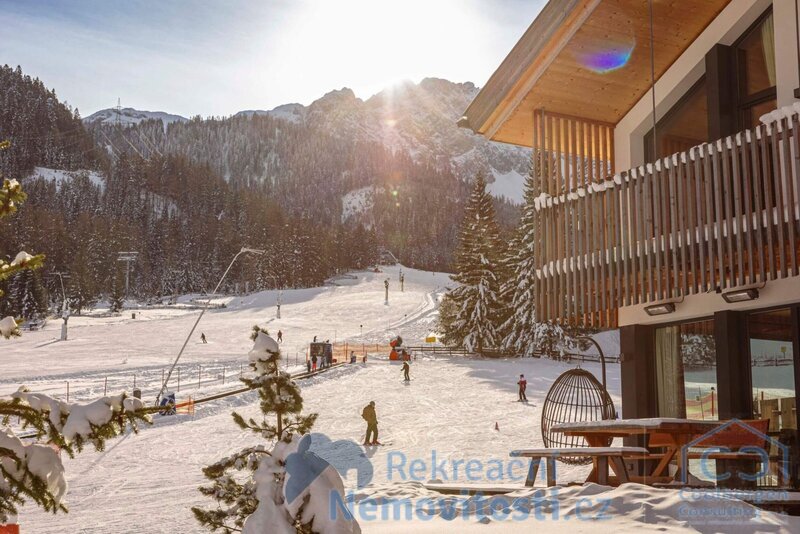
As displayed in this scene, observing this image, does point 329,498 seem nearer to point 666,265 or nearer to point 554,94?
point 666,265

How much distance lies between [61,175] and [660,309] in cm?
19953

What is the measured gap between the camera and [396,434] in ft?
73.7

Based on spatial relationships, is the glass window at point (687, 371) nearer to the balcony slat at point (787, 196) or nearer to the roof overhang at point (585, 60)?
the balcony slat at point (787, 196)

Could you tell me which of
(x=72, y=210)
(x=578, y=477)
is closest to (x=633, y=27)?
(x=578, y=477)

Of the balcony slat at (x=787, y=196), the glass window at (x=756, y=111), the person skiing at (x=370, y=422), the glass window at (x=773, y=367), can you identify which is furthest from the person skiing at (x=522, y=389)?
the balcony slat at (x=787, y=196)

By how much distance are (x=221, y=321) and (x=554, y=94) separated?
207ft

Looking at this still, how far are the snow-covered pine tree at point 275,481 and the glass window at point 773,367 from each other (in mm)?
6805

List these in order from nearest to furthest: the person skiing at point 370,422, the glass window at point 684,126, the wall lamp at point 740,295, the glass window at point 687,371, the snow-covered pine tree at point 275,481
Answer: the snow-covered pine tree at point 275,481 < the wall lamp at point 740,295 < the glass window at point 687,371 < the glass window at point 684,126 < the person skiing at point 370,422

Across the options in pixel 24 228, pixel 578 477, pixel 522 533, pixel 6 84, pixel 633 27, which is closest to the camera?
pixel 522 533

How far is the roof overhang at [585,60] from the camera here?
401 inches

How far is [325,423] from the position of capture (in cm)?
2453

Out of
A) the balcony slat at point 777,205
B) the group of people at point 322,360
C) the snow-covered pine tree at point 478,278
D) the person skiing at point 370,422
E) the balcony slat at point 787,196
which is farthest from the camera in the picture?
the snow-covered pine tree at point 478,278

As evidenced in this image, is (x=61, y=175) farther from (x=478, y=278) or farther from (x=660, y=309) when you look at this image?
(x=660, y=309)

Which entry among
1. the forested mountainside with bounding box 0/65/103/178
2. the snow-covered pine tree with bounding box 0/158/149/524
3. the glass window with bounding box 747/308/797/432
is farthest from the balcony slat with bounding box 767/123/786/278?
the forested mountainside with bounding box 0/65/103/178
